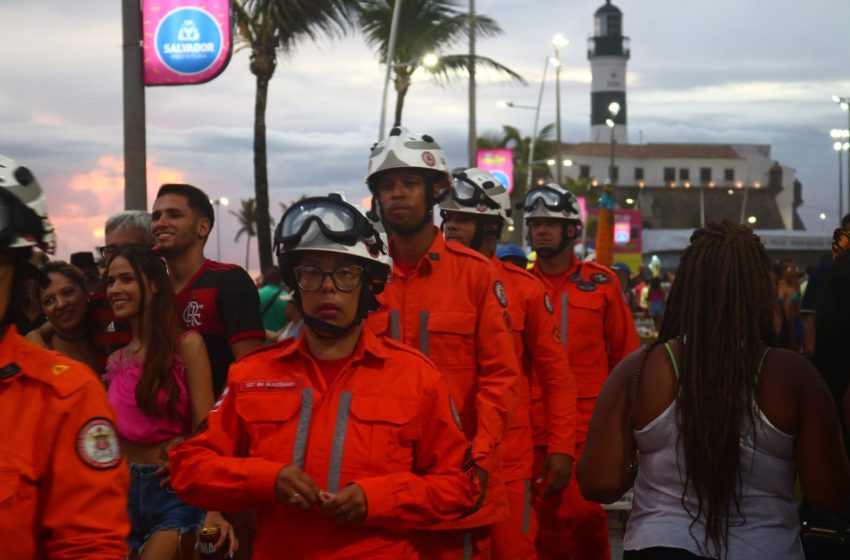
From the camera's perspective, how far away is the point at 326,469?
4.01m

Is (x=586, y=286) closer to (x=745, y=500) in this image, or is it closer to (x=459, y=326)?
(x=459, y=326)

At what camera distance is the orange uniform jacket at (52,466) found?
2959 mm

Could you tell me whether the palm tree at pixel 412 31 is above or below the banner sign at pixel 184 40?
above

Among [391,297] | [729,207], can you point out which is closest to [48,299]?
[391,297]

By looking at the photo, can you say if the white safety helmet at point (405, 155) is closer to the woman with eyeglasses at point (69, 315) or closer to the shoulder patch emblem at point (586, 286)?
the woman with eyeglasses at point (69, 315)

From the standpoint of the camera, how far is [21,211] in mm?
3125

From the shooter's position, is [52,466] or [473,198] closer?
[52,466]

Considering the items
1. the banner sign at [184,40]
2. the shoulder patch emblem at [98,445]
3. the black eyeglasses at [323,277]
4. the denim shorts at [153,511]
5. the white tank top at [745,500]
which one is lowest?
the denim shorts at [153,511]

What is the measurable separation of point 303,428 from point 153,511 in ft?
5.24

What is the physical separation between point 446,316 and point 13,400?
9.97 feet

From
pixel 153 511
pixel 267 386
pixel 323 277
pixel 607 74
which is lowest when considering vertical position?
pixel 153 511

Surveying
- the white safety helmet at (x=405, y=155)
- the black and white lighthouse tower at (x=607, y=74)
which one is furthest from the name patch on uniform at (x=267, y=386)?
the black and white lighthouse tower at (x=607, y=74)

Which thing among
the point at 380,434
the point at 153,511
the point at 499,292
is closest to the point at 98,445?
the point at 380,434

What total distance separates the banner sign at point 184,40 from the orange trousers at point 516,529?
17.4 feet
